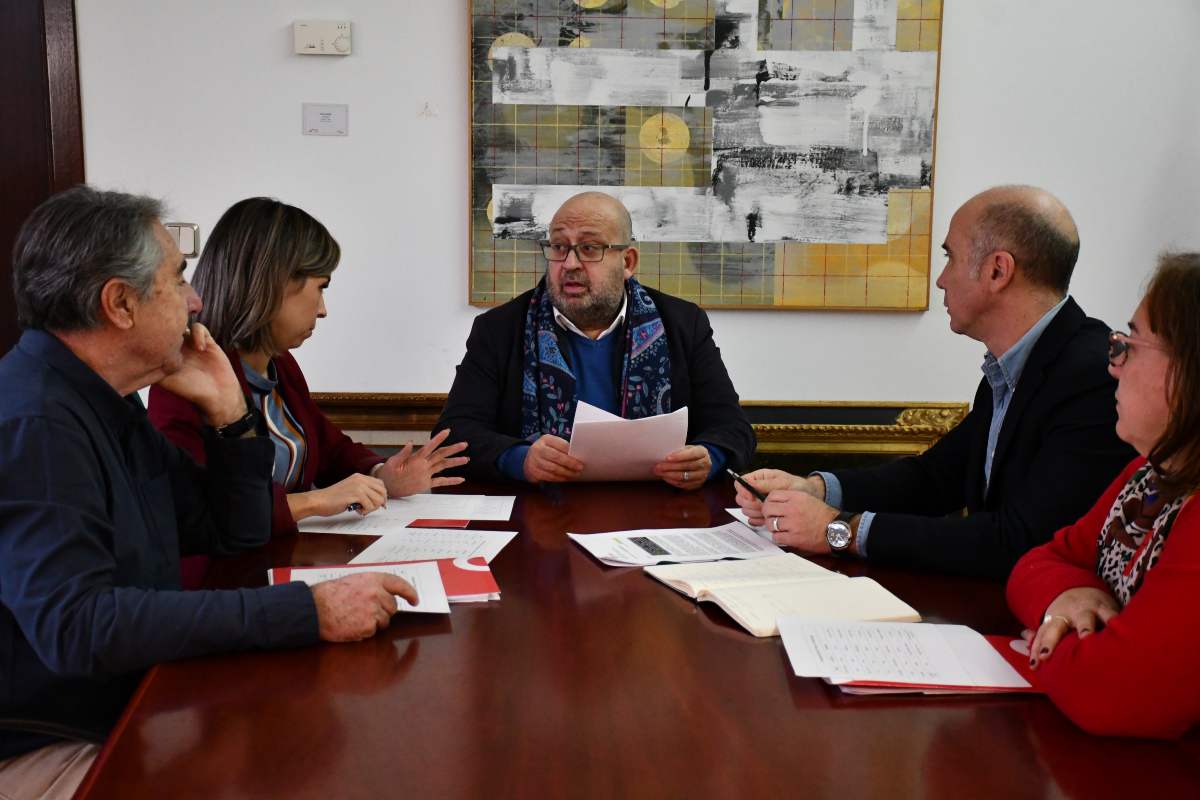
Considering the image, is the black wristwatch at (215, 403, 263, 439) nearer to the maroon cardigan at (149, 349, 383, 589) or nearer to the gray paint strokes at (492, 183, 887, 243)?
the maroon cardigan at (149, 349, 383, 589)

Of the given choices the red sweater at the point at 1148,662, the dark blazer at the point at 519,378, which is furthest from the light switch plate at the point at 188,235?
the red sweater at the point at 1148,662

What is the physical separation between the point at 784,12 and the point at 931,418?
5.00ft

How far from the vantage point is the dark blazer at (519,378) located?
9.04 ft

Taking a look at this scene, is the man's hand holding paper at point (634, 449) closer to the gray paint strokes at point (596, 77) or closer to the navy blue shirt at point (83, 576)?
the navy blue shirt at point (83, 576)

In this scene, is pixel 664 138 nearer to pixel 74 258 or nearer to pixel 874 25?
pixel 874 25

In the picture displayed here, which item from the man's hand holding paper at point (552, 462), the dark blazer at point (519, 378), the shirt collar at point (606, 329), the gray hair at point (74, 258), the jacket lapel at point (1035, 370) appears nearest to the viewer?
the gray hair at point (74, 258)

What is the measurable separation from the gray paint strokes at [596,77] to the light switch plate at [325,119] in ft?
1.70

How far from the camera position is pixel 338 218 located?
3.56m

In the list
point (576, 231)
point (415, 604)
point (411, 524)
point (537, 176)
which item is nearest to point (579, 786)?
point (415, 604)

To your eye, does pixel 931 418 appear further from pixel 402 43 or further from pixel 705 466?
pixel 402 43

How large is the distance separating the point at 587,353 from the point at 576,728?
193 cm

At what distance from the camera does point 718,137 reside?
355 centimetres

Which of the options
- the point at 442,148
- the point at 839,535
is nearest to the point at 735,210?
the point at 442,148

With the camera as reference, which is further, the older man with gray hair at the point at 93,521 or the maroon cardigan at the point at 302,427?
the maroon cardigan at the point at 302,427
